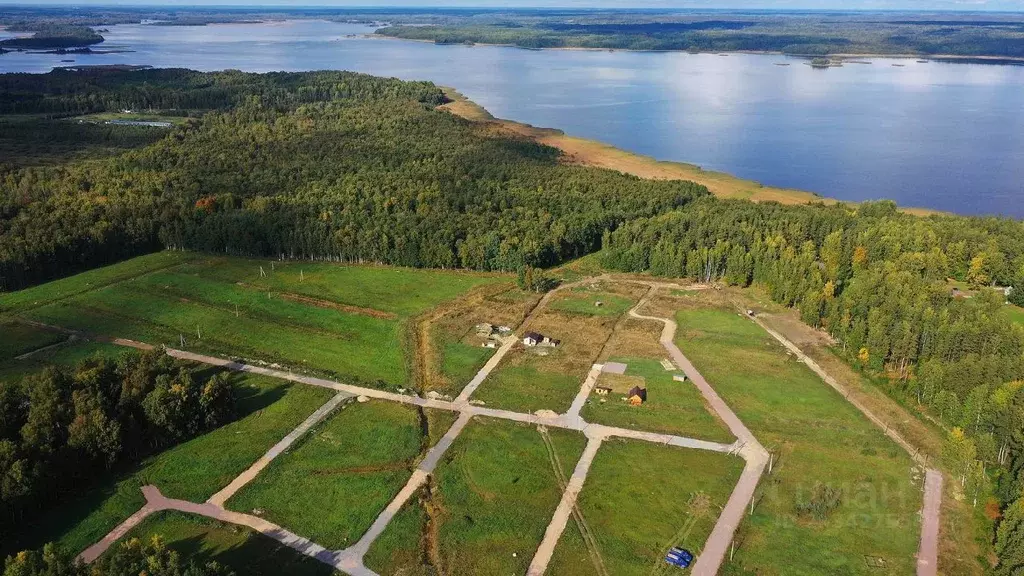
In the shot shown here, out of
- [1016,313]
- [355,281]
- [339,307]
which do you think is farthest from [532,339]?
[1016,313]

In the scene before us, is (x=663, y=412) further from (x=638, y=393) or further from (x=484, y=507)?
(x=484, y=507)

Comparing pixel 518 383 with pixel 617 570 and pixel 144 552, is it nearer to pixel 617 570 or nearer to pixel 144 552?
pixel 617 570

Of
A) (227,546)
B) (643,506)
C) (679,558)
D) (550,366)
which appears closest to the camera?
(679,558)

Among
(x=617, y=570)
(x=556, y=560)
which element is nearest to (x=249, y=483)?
(x=556, y=560)

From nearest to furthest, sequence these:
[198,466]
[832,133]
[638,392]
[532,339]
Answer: [198,466]
[638,392]
[532,339]
[832,133]

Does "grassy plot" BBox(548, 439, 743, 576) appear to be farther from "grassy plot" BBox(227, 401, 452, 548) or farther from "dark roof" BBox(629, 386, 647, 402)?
"grassy plot" BBox(227, 401, 452, 548)

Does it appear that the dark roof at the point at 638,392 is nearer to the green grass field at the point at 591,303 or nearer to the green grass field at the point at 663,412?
the green grass field at the point at 663,412
